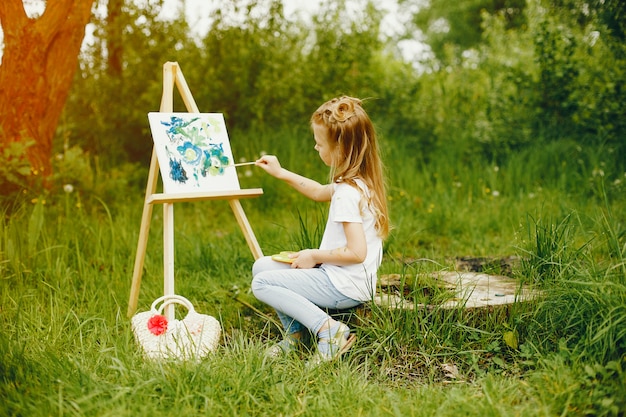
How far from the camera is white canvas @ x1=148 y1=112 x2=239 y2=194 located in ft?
10.2

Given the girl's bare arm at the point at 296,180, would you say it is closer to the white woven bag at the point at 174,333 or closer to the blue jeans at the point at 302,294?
the blue jeans at the point at 302,294

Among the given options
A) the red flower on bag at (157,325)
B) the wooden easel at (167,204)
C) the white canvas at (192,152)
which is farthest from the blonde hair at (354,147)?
the red flower on bag at (157,325)

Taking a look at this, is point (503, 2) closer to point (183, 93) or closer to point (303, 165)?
point (303, 165)

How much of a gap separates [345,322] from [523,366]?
814mm

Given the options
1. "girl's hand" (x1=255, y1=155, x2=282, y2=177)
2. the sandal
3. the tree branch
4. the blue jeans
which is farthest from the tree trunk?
the sandal

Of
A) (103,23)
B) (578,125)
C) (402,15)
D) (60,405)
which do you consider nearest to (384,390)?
(60,405)

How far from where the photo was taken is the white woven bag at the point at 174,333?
2.62 meters

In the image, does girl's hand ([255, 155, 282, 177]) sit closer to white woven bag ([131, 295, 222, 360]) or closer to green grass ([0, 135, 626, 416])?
green grass ([0, 135, 626, 416])

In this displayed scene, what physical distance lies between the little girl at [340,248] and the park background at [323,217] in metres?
0.17

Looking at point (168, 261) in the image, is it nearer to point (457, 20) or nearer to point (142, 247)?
point (142, 247)

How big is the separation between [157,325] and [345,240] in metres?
0.89

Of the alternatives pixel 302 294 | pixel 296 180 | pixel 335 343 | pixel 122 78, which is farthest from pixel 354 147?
pixel 122 78

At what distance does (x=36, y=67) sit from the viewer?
14.2ft

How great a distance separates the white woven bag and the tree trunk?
198 centimetres
